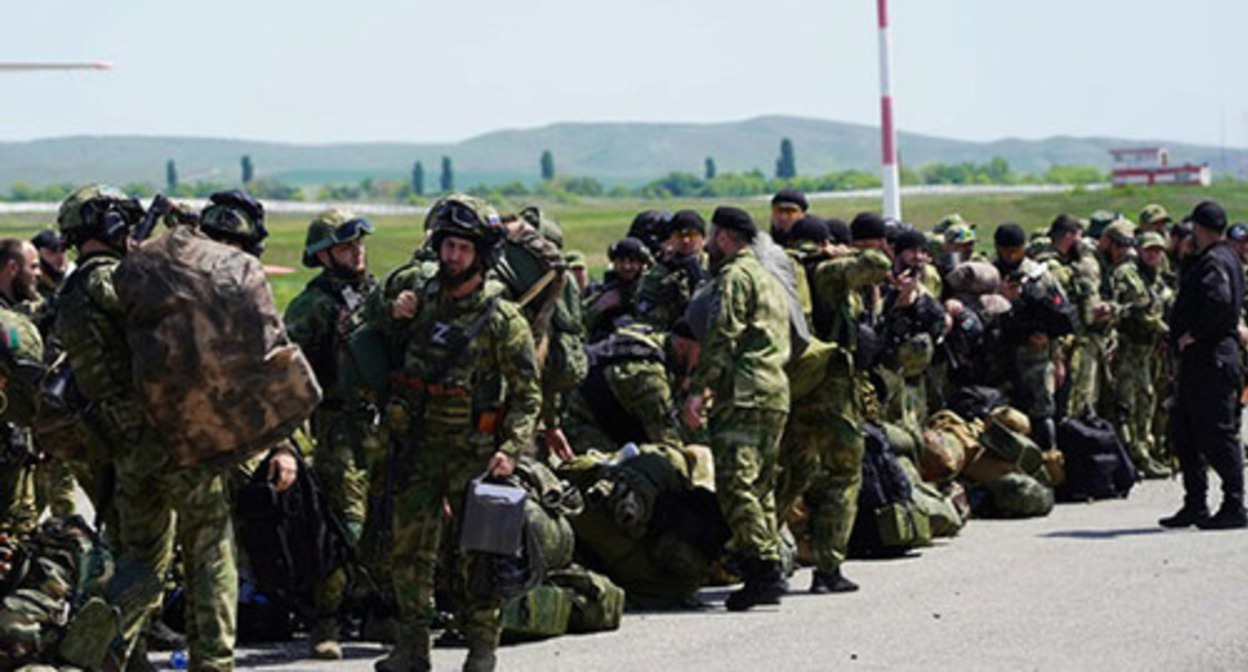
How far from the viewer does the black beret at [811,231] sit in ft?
45.2

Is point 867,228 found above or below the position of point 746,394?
above

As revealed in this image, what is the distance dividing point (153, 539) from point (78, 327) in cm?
85

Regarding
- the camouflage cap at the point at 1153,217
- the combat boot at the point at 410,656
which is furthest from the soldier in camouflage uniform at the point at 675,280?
the camouflage cap at the point at 1153,217

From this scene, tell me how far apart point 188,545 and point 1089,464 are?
10.1m

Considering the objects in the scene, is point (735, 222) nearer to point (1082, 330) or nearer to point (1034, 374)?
point (1034, 374)

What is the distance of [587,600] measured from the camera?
38.6 feet

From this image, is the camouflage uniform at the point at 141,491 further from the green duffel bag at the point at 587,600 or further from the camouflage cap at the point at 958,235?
the camouflage cap at the point at 958,235

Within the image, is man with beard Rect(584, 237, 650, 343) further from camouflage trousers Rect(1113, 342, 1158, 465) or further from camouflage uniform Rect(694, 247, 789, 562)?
camouflage trousers Rect(1113, 342, 1158, 465)

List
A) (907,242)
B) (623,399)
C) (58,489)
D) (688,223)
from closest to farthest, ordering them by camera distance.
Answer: (623,399) → (58,489) → (688,223) → (907,242)

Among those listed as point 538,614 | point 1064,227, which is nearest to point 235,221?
point 538,614

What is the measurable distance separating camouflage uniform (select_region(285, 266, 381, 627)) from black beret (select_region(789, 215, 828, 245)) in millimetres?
2838

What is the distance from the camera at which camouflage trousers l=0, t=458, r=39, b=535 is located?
→ 10.1m

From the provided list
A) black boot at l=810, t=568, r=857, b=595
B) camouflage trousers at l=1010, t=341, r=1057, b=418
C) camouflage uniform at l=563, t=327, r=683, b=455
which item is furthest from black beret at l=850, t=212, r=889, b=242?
camouflage trousers at l=1010, t=341, r=1057, b=418

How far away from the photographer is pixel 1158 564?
13.7 m
